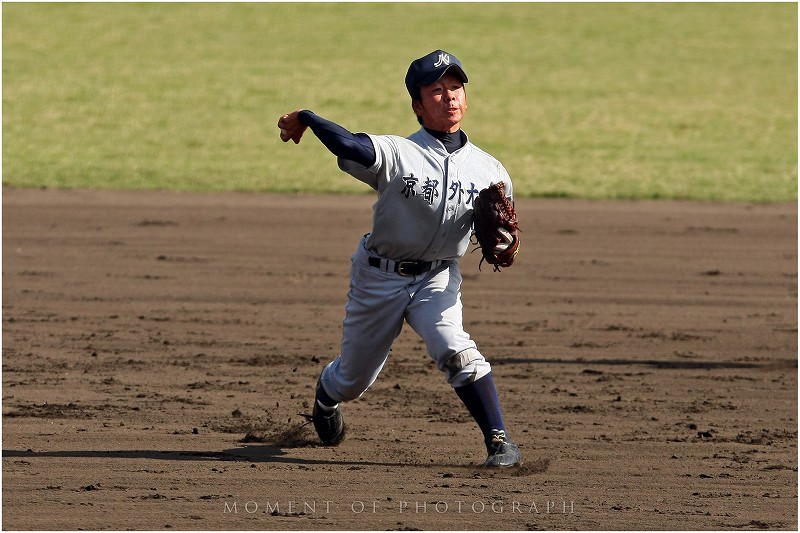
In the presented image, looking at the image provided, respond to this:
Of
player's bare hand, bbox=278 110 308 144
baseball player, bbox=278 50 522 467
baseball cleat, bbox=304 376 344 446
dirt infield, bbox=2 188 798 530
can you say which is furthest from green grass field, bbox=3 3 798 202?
player's bare hand, bbox=278 110 308 144

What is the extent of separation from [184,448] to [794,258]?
727cm

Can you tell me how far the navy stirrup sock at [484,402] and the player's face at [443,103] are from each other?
1055mm

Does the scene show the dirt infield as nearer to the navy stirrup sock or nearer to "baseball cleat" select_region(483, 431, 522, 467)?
"baseball cleat" select_region(483, 431, 522, 467)

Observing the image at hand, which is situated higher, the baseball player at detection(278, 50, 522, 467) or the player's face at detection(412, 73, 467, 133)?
the player's face at detection(412, 73, 467, 133)

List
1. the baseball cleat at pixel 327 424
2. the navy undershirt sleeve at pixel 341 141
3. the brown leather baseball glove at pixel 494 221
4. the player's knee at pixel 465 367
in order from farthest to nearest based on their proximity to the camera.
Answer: the baseball cleat at pixel 327 424
the player's knee at pixel 465 367
the brown leather baseball glove at pixel 494 221
the navy undershirt sleeve at pixel 341 141

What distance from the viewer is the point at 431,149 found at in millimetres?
5254

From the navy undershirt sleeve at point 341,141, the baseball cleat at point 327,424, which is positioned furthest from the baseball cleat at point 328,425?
the navy undershirt sleeve at point 341,141

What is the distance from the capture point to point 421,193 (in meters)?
5.12

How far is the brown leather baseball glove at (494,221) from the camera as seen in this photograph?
16.8ft

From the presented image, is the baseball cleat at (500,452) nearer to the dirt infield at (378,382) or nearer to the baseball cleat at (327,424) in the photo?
the dirt infield at (378,382)

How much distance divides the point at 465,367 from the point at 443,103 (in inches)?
42.5

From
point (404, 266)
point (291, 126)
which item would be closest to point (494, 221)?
point (404, 266)

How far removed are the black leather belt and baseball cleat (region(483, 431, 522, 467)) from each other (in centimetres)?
73

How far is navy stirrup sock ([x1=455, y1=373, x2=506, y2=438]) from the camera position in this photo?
17.3 feet
